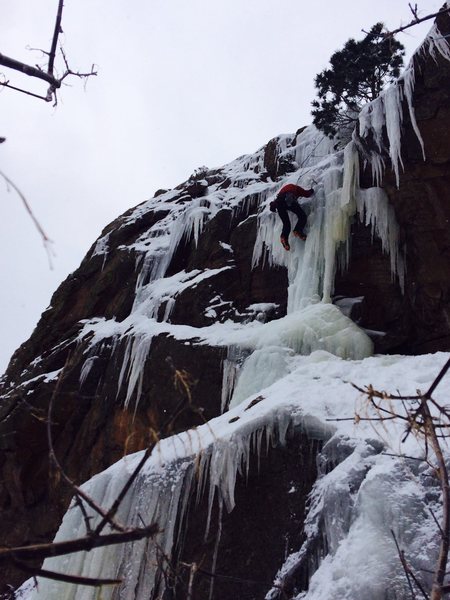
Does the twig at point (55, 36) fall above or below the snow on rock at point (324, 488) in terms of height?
above

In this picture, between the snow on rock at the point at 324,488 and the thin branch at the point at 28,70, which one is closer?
the thin branch at the point at 28,70

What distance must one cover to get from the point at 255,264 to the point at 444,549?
8.44 m

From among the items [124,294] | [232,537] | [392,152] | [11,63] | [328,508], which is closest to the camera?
[11,63]

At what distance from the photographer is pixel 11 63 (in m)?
1.52

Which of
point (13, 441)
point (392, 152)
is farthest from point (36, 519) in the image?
point (392, 152)

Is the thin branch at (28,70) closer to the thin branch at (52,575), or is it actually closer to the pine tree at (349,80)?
the thin branch at (52,575)

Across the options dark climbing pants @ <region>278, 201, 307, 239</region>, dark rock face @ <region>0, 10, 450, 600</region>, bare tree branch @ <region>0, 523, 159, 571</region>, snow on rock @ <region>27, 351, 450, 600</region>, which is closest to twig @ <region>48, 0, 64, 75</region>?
bare tree branch @ <region>0, 523, 159, 571</region>

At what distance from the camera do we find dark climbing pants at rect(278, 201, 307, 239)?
352 inches

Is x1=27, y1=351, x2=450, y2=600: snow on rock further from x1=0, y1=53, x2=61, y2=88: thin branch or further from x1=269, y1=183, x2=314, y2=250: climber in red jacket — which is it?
x1=269, y1=183, x2=314, y2=250: climber in red jacket

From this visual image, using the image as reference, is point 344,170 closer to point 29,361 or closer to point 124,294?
point 124,294

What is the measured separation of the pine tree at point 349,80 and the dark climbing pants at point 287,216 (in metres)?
2.06

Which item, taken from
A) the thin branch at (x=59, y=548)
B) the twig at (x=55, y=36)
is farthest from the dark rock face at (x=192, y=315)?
the twig at (x=55, y=36)

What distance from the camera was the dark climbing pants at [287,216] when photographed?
29.3 ft

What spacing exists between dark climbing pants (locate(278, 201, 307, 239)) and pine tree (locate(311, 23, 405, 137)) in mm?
2059
